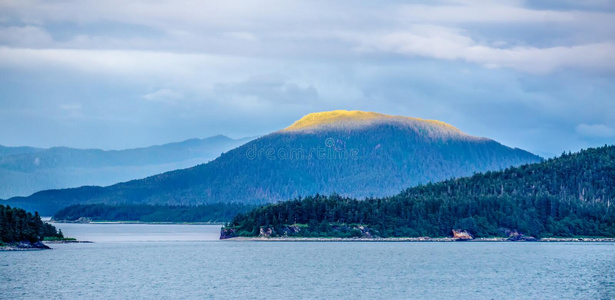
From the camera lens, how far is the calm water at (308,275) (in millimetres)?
114625

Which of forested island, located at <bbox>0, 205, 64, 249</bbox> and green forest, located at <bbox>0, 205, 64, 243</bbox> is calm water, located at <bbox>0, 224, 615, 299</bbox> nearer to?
forested island, located at <bbox>0, 205, 64, 249</bbox>

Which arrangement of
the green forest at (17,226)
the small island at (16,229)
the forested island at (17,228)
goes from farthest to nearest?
the small island at (16,229), the forested island at (17,228), the green forest at (17,226)

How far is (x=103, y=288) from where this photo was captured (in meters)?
120

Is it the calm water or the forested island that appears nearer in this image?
the calm water

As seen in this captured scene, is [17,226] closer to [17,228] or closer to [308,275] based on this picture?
[17,228]

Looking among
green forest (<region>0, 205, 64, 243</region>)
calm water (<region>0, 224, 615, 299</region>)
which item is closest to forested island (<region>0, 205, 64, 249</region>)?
green forest (<region>0, 205, 64, 243</region>)

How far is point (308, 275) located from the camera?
470 ft

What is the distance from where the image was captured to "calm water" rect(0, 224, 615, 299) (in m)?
115

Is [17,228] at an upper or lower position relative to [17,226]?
lower

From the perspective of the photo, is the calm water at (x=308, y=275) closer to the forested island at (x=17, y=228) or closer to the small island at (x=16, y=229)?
the small island at (x=16, y=229)

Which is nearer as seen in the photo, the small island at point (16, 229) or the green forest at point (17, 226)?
the green forest at point (17, 226)

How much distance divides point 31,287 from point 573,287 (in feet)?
247

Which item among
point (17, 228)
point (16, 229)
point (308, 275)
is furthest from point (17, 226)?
point (308, 275)

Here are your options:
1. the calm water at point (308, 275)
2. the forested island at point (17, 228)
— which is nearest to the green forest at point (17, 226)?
the forested island at point (17, 228)
